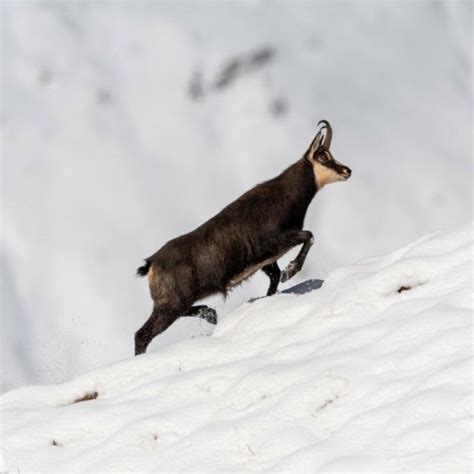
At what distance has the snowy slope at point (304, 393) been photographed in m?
8.05

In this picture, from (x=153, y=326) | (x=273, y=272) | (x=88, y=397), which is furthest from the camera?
(x=273, y=272)

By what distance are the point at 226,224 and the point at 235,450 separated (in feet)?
17.1

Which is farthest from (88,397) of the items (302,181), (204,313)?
(302,181)

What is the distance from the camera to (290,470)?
8.03 m

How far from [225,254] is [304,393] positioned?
182 inches

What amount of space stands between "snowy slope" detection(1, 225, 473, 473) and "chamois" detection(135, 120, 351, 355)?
198 centimetres

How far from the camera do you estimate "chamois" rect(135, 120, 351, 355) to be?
13.3 m

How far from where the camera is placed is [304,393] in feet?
29.4

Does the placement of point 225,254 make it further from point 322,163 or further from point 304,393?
point 304,393

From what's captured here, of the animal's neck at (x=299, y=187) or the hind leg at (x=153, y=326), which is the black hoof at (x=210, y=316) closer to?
the hind leg at (x=153, y=326)

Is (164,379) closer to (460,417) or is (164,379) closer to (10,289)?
(460,417)

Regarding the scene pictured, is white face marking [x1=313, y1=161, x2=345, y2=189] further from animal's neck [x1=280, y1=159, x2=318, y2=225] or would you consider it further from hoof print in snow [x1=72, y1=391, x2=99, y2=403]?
hoof print in snow [x1=72, y1=391, x2=99, y2=403]

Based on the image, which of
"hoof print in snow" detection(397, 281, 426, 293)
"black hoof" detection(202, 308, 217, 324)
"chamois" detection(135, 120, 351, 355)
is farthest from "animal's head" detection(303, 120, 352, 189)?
"hoof print in snow" detection(397, 281, 426, 293)

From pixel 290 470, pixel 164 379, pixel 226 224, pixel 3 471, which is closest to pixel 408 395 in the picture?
pixel 290 470
